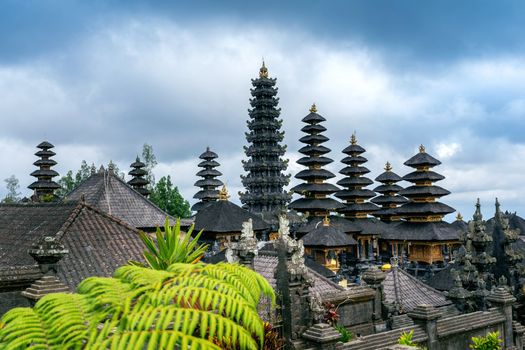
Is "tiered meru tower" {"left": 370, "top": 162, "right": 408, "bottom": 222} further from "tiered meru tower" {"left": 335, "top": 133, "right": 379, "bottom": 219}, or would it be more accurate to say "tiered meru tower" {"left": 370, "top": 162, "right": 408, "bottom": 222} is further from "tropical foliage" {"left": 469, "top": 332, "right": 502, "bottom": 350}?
"tropical foliage" {"left": 469, "top": 332, "right": 502, "bottom": 350}

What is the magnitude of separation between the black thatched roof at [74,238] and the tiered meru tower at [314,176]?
1209 inches

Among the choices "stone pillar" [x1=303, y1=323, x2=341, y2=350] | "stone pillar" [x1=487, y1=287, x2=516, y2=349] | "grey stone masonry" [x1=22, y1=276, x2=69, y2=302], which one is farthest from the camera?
"stone pillar" [x1=487, y1=287, x2=516, y2=349]

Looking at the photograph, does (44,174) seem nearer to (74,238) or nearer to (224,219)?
(224,219)

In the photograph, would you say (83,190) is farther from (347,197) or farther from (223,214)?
(347,197)

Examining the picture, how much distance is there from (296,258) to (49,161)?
42888mm

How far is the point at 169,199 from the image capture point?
5369 centimetres

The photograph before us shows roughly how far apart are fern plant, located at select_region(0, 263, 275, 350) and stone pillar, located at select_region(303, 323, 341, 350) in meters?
5.10

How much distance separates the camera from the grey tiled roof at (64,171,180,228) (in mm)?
22531

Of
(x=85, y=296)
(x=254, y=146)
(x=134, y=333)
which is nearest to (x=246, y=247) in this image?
(x=85, y=296)

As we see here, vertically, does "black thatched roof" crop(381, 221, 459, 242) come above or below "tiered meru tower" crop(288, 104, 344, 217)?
below

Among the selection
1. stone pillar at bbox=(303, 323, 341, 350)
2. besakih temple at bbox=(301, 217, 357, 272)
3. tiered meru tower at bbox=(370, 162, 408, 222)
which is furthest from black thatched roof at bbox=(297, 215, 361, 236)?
stone pillar at bbox=(303, 323, 341, 350)

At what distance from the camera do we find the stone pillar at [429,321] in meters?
11.6

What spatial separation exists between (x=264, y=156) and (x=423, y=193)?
16124 millimetres

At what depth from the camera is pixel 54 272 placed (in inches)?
408
